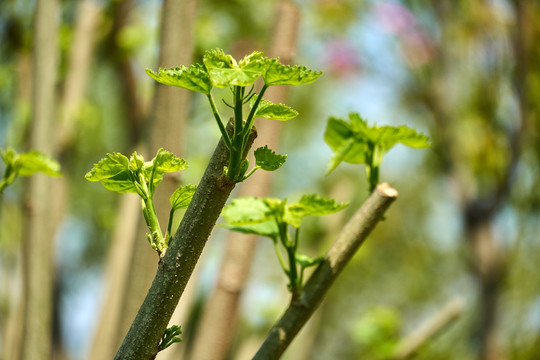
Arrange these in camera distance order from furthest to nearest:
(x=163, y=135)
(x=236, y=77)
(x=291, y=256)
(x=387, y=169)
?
(x=387, y=169) → (x=163, y=135) → (x=291, y=256) → (x=236, y=77)

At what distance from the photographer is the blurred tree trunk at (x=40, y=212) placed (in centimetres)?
56

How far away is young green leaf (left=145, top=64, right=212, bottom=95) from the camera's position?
0.25m

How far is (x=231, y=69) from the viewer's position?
25cm

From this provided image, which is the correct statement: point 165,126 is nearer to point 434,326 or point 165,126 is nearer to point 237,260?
point 237,260

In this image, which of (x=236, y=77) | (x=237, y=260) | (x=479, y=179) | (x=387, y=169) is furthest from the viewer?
(x=387, y=169)

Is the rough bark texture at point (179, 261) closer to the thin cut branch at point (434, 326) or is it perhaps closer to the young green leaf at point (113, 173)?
the young green leaf at point (113, 173)

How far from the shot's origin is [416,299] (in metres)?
4.53

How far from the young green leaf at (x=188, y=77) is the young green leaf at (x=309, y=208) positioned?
0.10 meters

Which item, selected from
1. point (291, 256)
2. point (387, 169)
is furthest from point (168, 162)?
point (387, 169)

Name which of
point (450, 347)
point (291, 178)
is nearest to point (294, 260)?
point (291, 178)

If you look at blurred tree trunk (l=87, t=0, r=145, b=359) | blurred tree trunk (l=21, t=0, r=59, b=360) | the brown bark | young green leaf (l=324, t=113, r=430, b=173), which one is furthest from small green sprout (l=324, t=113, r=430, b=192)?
the brown bark

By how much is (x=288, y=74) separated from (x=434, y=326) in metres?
0.61

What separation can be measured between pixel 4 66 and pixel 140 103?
0.97 feet

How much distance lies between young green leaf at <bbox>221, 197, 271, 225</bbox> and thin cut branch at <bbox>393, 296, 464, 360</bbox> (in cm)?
50
